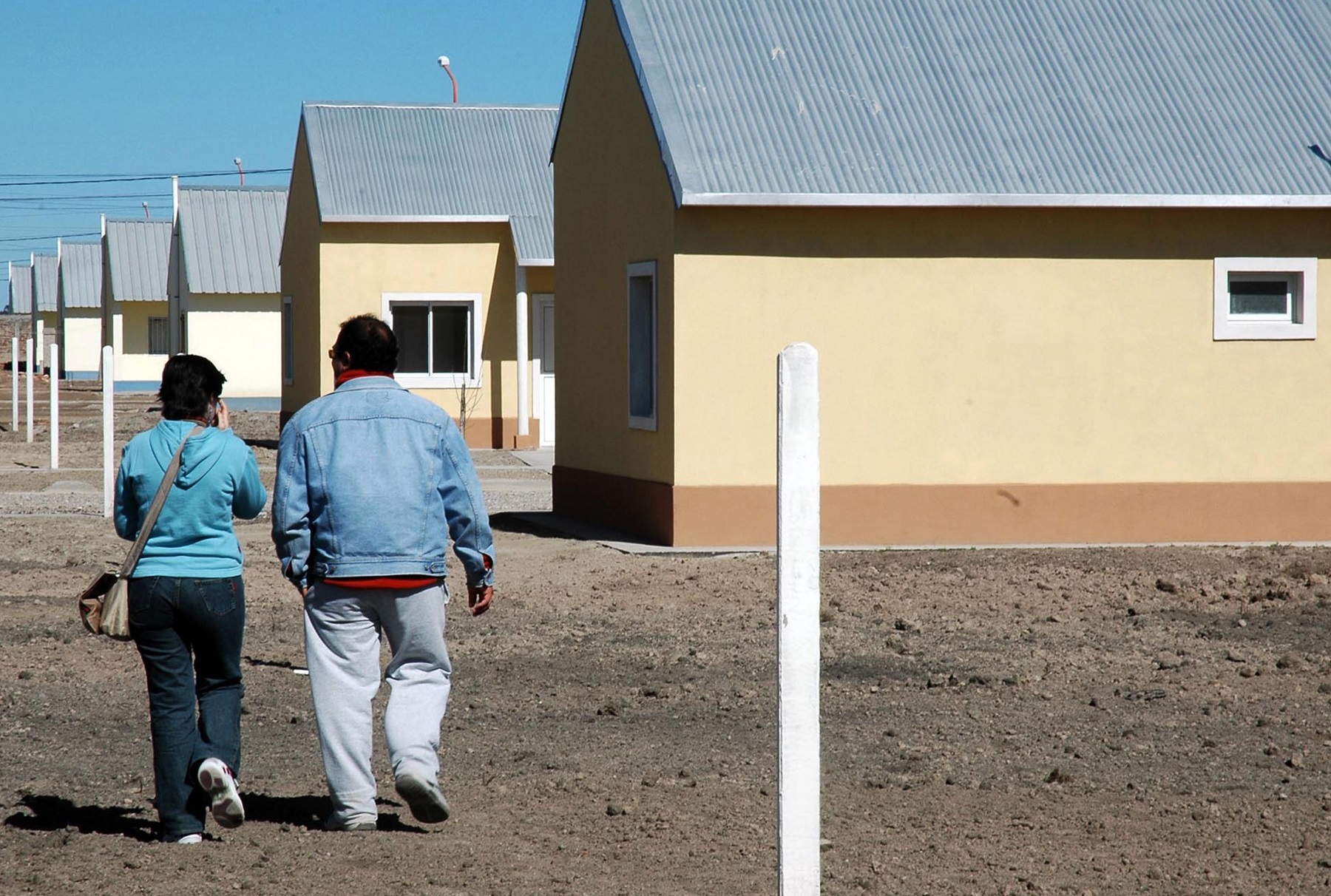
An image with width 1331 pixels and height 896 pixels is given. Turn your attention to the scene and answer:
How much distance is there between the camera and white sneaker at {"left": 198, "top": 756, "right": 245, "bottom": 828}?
17.2 feet

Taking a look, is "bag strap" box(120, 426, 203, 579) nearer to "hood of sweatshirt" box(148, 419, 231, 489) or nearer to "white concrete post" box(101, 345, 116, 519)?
"hood of sweatshirt" box(148, 419, 231, 489)

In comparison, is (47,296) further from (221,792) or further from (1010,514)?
(221,792)

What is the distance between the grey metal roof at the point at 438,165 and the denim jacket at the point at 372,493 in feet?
62.2

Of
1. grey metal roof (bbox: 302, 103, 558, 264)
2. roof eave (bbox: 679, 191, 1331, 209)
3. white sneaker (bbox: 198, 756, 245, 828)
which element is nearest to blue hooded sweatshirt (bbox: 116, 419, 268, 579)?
white sneaker (bbox: 198, 756, 245, 828)

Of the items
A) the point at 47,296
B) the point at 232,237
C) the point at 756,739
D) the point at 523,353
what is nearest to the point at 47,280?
the point at 47,296

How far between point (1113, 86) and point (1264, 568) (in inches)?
185

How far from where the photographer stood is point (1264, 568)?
1185cm

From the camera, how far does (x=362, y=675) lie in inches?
215

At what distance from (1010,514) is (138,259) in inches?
1856

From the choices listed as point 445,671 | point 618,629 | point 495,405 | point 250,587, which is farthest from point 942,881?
point 495,405

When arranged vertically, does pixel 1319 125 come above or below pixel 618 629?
above

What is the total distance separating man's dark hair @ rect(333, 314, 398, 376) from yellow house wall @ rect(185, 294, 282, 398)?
37.4 m

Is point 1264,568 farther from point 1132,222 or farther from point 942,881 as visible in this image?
point 942,881

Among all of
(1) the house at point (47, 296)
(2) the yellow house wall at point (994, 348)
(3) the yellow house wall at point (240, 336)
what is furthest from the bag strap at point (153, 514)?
(1) the house at point (47, 296)
